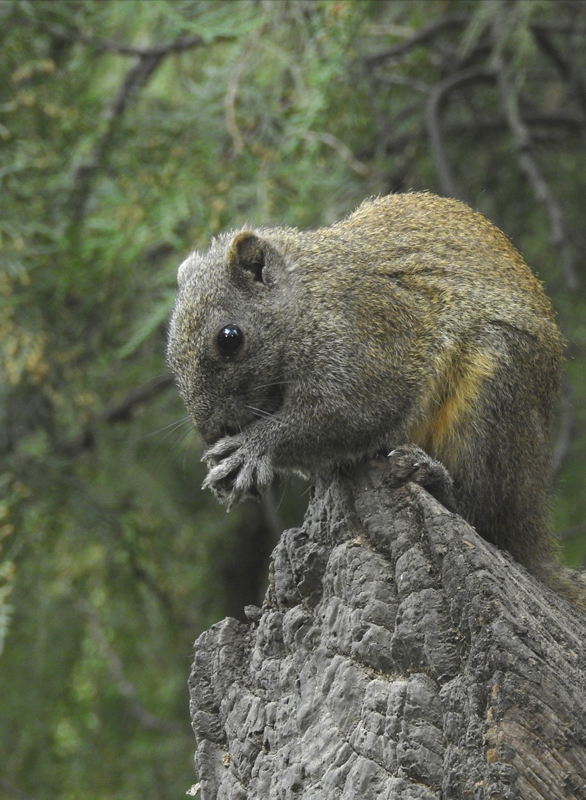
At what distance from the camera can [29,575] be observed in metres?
5.43

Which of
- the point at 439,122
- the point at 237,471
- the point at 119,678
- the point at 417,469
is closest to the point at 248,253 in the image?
the point at 237,471

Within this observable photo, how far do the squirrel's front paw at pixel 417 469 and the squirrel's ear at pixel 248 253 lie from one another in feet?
3.05

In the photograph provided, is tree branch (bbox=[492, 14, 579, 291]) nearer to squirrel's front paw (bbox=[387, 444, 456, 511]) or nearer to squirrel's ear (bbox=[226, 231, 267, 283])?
squirrel's ear (bbox=[226, 231, 267, 283])

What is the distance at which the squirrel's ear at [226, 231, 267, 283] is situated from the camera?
10.7 ft

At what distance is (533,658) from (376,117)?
375 cm

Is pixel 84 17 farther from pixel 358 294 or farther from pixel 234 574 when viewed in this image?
pixel 234 574

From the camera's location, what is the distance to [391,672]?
2.10 m

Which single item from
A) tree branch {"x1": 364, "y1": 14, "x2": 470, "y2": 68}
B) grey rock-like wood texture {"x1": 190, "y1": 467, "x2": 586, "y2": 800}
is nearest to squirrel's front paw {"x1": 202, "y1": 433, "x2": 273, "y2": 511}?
grey rock-like wood texture {"x1": 190, "y1": 467, "x2": 586, "y2": 800}

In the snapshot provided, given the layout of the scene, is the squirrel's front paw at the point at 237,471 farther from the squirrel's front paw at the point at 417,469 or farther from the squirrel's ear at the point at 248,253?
the squirrel's ear at the point at 248,253

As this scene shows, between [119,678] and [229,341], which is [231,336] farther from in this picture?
[119,678]

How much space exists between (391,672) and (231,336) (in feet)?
4.32

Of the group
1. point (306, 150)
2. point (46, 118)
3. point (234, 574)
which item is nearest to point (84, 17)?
point (46, 118)

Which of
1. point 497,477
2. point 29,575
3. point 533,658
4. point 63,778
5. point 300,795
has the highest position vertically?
point 533,658

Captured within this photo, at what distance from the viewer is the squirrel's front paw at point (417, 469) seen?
2.55 meters
